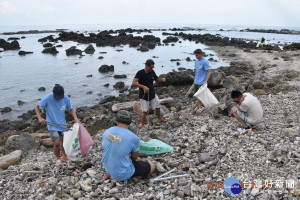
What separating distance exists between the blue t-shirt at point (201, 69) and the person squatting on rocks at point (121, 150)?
15.7 ft

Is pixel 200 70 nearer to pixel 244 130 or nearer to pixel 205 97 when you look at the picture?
pixel 205 97

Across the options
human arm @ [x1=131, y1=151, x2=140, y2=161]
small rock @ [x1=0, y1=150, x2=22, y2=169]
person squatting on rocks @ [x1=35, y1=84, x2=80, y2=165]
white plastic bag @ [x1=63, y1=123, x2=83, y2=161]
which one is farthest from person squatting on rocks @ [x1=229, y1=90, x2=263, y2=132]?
small rock @ [x1=0, y1=150, x2=22, y2=169]

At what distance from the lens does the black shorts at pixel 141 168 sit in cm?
475

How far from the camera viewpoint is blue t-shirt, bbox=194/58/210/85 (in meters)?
8.48

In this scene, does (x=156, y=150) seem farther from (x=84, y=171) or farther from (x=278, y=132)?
(x=278, y=132)

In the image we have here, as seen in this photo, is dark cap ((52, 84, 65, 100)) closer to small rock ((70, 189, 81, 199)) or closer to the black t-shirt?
small rock ((70, 189, 81, 199))

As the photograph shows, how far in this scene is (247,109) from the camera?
6488 mm

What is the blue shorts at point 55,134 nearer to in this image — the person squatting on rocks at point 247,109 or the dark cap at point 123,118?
the dark cap at point 123,118

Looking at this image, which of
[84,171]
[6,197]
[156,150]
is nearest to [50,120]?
[84,171]

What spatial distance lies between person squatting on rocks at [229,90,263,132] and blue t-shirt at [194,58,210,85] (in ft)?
7.24

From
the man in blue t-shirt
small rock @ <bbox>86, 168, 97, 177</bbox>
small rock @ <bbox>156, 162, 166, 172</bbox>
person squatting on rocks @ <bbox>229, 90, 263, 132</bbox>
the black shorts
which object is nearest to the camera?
the black shorts

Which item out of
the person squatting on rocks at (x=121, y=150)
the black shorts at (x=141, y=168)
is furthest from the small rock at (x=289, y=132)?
the person squatting on rocks at (x=121, y=150)

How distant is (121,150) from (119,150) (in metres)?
0.04

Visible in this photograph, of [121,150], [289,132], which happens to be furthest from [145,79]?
[289,132]
